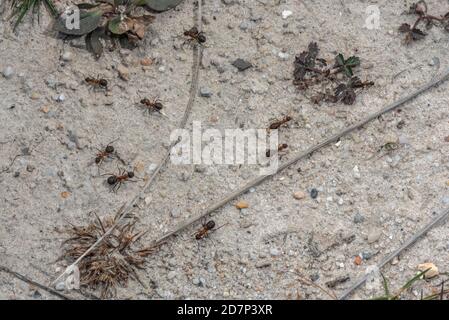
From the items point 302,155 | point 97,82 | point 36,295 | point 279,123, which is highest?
A: point 97,82

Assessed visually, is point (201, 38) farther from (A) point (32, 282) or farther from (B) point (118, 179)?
(A) point (32, 282)

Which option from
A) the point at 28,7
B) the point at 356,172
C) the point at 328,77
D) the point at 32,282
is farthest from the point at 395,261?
the point at 28,7

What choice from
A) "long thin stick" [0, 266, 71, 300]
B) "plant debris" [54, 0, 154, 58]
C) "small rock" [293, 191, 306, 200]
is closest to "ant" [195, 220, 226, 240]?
A: "small rock" [293, 191, 306, 200]

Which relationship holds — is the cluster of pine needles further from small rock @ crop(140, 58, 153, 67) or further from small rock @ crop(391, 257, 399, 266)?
small rock @ crop(391, 257, 399, 266)

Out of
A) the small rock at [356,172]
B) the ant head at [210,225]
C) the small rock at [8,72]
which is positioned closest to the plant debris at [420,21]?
the small rock at [356,172]

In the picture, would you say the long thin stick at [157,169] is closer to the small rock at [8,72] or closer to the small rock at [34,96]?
the small rock at [34,96]

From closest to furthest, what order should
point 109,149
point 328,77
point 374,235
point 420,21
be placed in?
point 374,235, point 109,149, point 328,77, point 420,21
